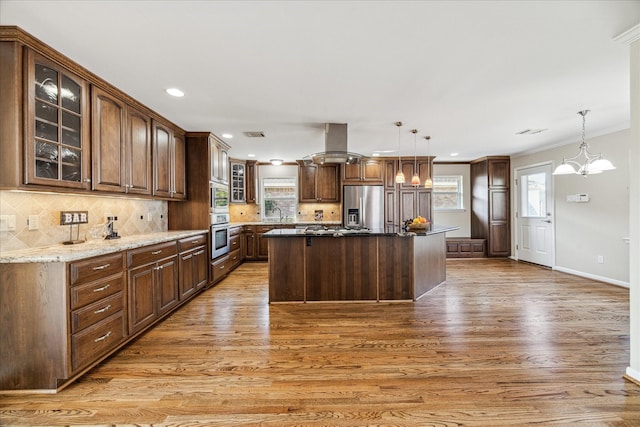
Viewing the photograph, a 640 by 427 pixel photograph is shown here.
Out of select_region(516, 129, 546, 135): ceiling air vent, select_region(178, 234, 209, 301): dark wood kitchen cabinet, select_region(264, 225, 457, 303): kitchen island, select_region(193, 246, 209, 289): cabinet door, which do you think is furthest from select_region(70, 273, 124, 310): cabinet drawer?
select_region(516, 129, 546, 135): ceiling air vent

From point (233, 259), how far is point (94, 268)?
3653mm

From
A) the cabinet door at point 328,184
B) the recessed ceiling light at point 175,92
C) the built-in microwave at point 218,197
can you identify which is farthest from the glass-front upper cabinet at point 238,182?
the recessed ceiling light at point 175,92

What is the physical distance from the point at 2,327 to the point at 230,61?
2459 mm

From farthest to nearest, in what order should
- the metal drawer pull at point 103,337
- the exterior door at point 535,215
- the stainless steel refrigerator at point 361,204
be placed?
1. the stainless steel refrigerator at point 361,204
2. the exterior door at point 535,215
3. the metal drawer pull at point 103,337

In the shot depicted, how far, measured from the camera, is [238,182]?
700 cm

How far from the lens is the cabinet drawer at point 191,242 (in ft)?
11.8

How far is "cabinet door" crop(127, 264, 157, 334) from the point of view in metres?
2.59

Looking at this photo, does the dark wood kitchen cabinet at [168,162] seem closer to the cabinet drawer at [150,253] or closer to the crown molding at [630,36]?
the cabinet drawer at [150,253]

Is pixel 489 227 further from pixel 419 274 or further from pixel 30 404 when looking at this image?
pixel 30 404

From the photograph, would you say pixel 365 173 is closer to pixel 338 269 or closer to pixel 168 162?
pixel 338 269

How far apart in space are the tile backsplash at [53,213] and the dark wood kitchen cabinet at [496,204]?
7020 mm

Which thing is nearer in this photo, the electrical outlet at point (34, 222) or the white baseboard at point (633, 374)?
the white baseboard at point (633, 374)

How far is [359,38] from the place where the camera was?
82.0 inches

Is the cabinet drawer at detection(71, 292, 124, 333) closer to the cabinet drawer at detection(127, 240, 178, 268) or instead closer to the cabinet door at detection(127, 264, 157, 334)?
the cabinet door at detection(127, 264, 157, 334)
